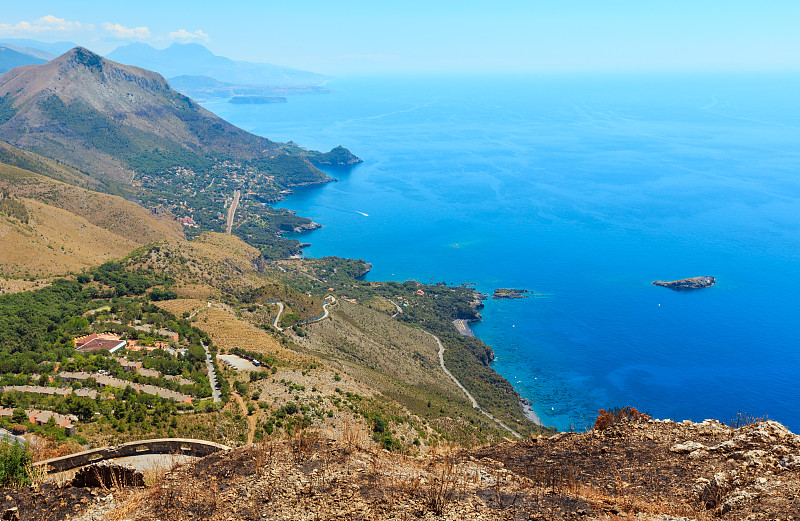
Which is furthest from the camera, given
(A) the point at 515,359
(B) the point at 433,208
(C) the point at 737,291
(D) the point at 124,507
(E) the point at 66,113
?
(E) the point at 66,113

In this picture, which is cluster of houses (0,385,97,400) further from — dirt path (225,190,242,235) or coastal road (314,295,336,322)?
dirt path (225,190,242,235)

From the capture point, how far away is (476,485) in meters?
10.7

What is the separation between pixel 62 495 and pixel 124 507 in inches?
59.8

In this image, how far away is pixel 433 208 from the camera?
14500cm

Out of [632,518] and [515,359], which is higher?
[632,518]

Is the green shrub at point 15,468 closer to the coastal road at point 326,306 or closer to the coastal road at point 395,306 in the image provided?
the coastal road at point 326,306

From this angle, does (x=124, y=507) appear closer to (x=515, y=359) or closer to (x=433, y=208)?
(x=515, y=359)

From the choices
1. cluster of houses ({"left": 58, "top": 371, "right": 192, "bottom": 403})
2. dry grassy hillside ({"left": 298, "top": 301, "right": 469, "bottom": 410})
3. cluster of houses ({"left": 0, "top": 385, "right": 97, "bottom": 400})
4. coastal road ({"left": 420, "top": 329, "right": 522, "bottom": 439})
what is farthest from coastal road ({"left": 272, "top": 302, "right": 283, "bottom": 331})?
cluster of houses ({"left": 0, "top": 385, "right": 97, "bottom": 400})

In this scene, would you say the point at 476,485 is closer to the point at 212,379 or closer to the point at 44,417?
the point at 44,417

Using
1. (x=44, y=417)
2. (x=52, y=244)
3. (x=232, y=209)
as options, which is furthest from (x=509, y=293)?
(x=232, y=209)

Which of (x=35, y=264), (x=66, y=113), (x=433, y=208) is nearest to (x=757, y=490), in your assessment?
(x=35, y=264)

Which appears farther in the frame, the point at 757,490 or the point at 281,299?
the point at 281,299

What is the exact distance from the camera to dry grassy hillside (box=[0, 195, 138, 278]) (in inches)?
2067

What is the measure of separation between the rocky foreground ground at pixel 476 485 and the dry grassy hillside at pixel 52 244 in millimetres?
50267
